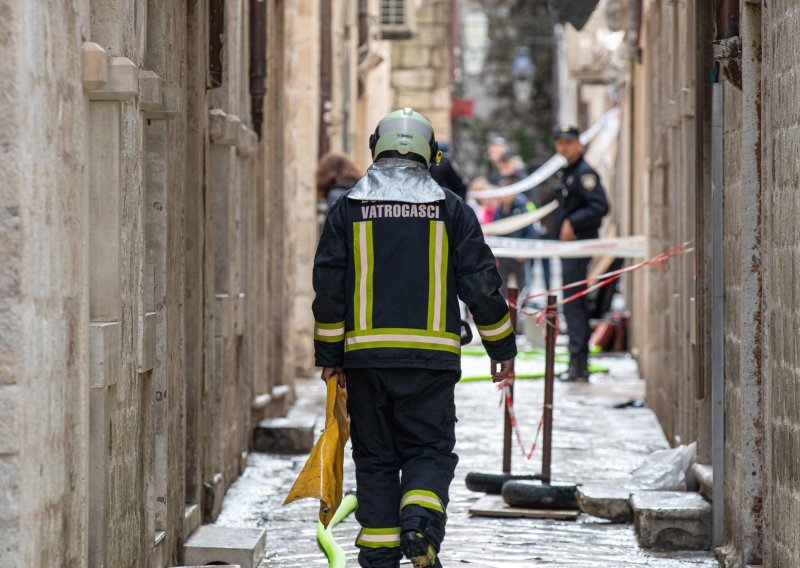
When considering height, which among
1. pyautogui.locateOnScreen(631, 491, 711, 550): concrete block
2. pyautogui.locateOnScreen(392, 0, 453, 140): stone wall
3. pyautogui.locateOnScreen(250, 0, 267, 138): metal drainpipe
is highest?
pyautogui.locateOnScreen(392, 0, 453, 140): stone wall

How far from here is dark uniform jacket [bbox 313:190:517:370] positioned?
20.5 ft

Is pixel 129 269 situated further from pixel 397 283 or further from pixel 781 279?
pixel 781 279

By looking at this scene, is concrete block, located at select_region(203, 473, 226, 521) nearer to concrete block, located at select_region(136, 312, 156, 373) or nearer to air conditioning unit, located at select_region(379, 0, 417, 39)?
concrete block, located at select_region(136, 312, 156, 373)

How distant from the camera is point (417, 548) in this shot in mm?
6031

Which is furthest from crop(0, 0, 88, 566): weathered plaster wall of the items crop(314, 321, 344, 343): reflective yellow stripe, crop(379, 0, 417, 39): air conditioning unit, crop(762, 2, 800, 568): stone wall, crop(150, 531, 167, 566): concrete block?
crop(379, 0, 417, 39): air conditioning unit

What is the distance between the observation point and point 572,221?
48.3 ft

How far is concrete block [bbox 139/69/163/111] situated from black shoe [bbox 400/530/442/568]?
1747 millimetres

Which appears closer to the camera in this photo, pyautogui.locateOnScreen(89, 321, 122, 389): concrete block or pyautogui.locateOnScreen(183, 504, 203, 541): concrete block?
pyautogui.locateOnScreen(89, 321, 122, 389): concrete block

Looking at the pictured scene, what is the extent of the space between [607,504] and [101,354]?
364cm

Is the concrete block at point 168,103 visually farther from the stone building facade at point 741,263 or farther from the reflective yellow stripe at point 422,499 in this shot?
the stone building facade at point 741,263

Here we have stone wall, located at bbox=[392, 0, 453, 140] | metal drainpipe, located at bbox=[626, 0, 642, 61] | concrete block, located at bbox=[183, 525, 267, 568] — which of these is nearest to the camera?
concrete block, located at bbox=[183, 525, 267, 568]

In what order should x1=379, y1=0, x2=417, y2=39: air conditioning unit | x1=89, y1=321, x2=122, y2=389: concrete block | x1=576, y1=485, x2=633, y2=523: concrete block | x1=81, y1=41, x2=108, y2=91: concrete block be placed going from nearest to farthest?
1. x1=81, y1=41, x2=108, y2=91: concrete block
2. x1=89, y1=321, x2=122, y2=389: concrete block
3. x1=576, y1=485, x2=633, y2=523: concrete block
4. x1=379, y1=0, x2=417, y2=39: air conditioning unit

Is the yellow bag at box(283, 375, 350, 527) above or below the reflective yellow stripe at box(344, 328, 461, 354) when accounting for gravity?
below

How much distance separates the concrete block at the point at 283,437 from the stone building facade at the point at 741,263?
221 centimetres
